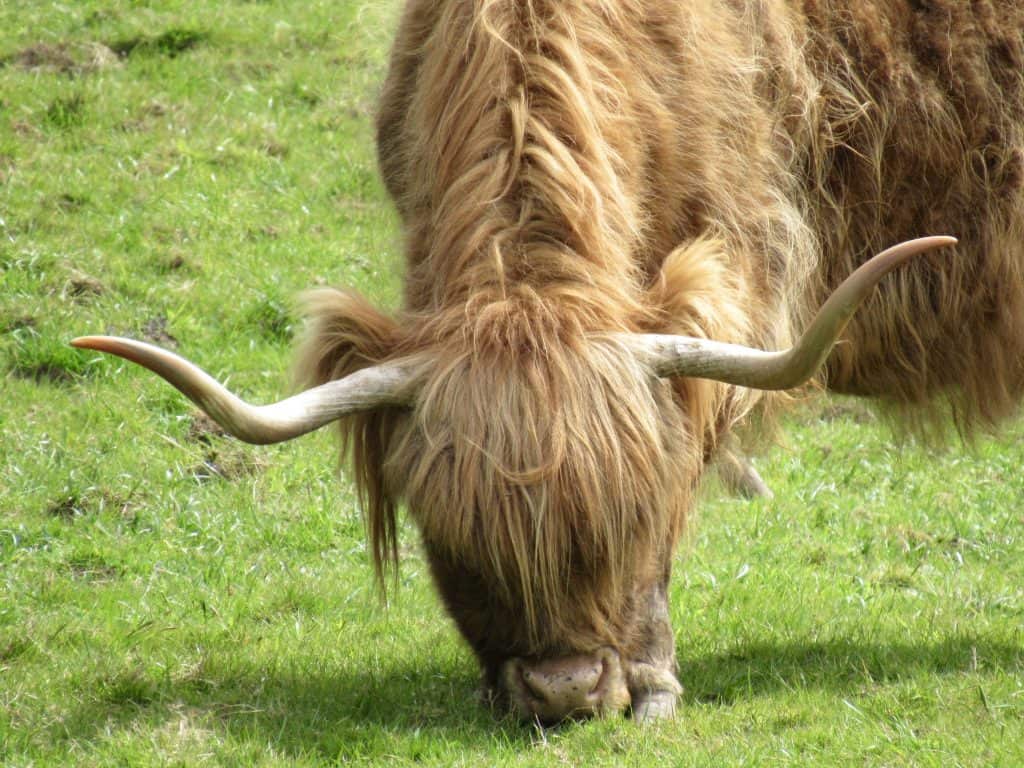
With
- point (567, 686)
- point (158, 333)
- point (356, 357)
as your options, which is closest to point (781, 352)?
point (567, 686)

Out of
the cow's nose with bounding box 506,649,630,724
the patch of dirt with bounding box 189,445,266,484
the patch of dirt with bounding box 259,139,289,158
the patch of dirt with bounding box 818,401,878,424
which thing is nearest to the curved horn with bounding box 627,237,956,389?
the cow's nose with bounding box 506,649,630,724

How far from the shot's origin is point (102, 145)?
9805mm

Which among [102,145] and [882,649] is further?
[102,145]

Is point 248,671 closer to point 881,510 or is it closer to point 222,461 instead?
point 222,461

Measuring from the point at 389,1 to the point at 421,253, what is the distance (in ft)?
6.50

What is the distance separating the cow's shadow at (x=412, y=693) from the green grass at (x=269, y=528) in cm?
1

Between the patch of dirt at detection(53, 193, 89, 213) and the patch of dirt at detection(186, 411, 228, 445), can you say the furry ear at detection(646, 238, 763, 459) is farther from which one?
the patch of dirt at detection(53, 193, 89, 213)

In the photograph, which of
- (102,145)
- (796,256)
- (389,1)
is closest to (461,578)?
(796,256)

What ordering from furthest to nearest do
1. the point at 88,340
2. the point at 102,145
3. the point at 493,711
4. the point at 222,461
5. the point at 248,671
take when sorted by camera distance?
1. the point at 102,145
2. the point at 222,461
3. the point at 248,671
4. the point at 493,711
5. the point at 88,340

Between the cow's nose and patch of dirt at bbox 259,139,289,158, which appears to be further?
patch of dirt at bbox 259,139,289,158

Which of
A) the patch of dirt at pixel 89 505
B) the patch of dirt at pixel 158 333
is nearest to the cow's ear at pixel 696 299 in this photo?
the patch of dirt at pixel 89 505

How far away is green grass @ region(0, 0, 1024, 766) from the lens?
463cm

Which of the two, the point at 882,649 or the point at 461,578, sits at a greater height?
the point at 461,578

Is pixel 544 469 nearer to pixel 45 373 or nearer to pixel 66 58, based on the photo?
pixel 45 373
